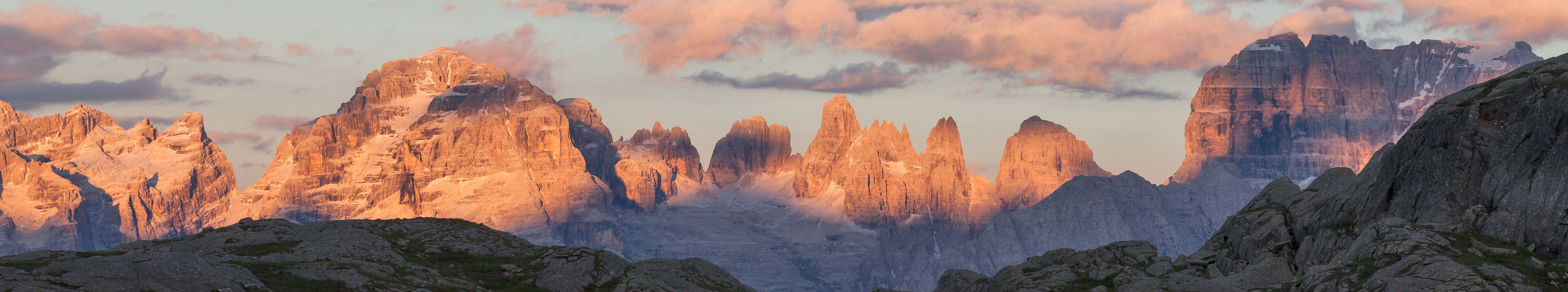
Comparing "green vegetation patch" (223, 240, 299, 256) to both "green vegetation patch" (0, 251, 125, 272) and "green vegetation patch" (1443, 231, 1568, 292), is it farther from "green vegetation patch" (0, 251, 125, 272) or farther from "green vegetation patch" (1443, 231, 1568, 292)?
"green vegetation patch" (1443, 231, 1568, 292)

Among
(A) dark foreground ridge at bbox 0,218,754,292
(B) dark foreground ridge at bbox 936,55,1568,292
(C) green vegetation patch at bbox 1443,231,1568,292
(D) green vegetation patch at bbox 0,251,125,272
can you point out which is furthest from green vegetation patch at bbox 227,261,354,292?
(C) green vegetation patch at bbox 1443,231,1568,292

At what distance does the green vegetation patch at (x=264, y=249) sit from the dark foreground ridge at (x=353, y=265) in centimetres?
17

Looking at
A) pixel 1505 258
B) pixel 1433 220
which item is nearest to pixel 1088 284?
pixel 1433 220

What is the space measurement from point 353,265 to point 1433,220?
80938mm

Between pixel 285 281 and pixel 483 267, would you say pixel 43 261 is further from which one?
pixel 483 267

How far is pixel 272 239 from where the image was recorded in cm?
11438

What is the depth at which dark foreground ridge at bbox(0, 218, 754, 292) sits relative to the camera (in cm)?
8069

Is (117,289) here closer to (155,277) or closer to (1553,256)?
(155,277)

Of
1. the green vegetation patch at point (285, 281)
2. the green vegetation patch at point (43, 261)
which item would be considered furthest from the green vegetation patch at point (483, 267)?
the green vegetation patch at point (43, 261)

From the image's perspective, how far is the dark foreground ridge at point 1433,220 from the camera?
245ft

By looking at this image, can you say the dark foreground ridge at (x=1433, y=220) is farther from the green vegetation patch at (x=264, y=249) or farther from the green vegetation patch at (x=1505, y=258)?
the green vegetation patch at (x=264, y=249)

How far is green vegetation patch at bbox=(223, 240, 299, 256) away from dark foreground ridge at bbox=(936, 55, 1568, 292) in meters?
65.2

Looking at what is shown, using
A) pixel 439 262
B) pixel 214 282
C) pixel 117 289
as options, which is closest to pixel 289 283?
pixel 214 282

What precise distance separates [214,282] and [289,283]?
8.06m
